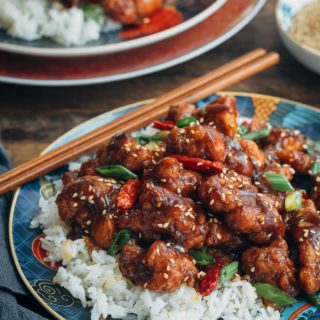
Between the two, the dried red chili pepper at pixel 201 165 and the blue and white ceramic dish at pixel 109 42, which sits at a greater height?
the dried red chili pepper at pixel 201 165

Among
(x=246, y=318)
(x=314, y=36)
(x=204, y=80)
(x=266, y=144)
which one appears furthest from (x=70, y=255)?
(x=314, y=36)

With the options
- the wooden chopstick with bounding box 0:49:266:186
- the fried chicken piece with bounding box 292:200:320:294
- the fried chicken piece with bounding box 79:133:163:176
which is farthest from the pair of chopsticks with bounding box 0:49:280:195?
the fried chicken piece with bounding box 292:200:320:294

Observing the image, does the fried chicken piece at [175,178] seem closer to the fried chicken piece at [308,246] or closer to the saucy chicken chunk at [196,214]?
the saucy chicken chunk at [196,214]

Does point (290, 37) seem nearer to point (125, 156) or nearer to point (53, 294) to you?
point (125, 156)

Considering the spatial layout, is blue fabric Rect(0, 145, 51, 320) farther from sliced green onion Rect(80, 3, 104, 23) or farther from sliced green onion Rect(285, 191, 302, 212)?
sliced green onion Rect(80, 3, 104, 23)

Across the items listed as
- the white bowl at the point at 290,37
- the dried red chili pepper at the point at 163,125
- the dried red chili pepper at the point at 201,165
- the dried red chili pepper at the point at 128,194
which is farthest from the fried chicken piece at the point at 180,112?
the white bowl at the point at 290,37

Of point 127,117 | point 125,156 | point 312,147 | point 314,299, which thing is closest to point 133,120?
point 127,117
